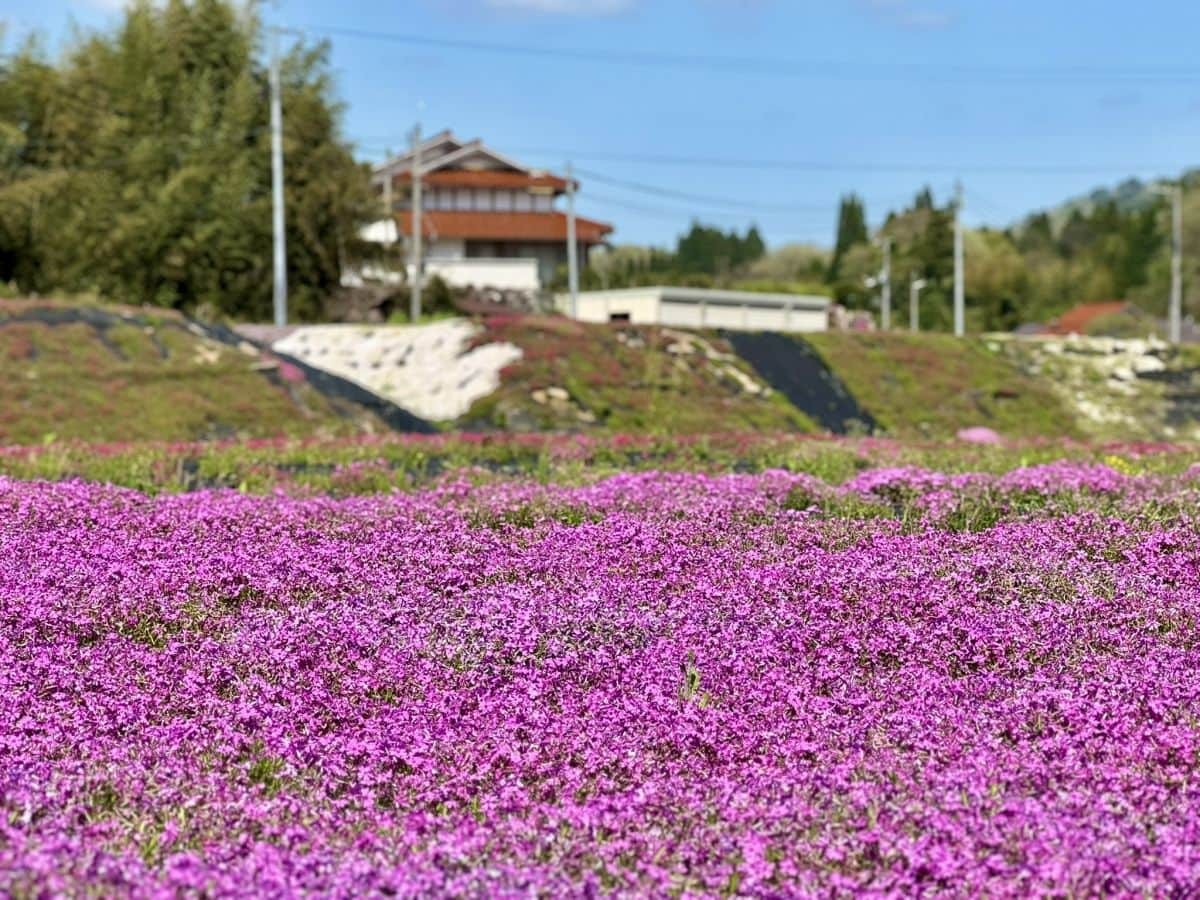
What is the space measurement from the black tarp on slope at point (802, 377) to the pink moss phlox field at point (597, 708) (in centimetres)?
2119

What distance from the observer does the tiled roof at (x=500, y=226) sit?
64.3 meters

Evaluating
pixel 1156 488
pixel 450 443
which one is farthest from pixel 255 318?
pixel 1156 488

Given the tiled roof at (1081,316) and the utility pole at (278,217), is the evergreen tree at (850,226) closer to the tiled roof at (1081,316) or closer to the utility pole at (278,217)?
the tiled roof at (1081,316)

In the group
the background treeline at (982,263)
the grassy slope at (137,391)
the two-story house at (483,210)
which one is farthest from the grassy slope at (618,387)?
the background treeline at (982,263)

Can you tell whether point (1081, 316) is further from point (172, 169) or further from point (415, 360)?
point (415, 360)

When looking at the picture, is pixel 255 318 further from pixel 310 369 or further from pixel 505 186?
pixel 505 186

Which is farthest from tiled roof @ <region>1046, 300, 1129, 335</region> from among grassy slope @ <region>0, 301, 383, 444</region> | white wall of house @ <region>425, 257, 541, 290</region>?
grassy slope @ <region>0, 301, 383, 444</region>

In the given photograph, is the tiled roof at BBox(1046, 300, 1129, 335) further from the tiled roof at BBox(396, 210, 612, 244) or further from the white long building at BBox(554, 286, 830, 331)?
the white long building at BBox(554, 286, 830, 331)

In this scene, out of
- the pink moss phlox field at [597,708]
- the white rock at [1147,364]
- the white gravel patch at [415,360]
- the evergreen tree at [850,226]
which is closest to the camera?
the pink moss phlox field at [597,708]

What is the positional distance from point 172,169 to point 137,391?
22880 mm

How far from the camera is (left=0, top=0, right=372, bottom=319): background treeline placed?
4294cm

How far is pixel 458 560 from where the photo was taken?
27.3 ft

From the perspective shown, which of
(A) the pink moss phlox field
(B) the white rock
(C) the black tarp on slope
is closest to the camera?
(A) the pink moss phlox field

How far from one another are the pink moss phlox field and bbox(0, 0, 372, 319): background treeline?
36.0m
